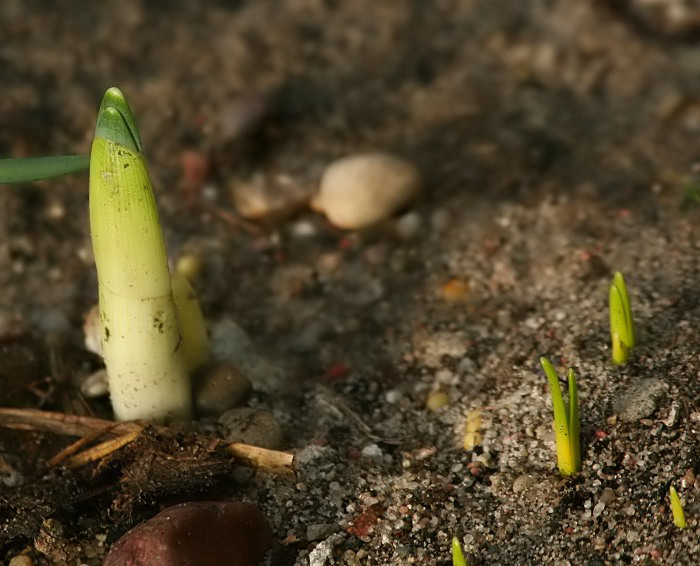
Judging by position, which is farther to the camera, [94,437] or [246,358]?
[246,358]

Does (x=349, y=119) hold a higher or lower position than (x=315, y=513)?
higher

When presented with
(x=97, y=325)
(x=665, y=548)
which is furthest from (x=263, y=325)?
(x=665, y=548)

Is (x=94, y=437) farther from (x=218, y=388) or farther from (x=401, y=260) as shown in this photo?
(x=401, y=260)

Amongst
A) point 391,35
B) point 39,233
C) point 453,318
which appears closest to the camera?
point 453,318

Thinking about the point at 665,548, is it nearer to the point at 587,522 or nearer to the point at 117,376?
the point at 587,522

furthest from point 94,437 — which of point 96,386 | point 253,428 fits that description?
point 253,428

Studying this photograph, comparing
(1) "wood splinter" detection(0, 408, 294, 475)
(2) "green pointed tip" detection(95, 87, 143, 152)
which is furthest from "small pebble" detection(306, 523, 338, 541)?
(2) "green pointed tip" detection(95, 87, 143, 152)

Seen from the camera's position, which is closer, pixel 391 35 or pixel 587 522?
pixel 587 522
